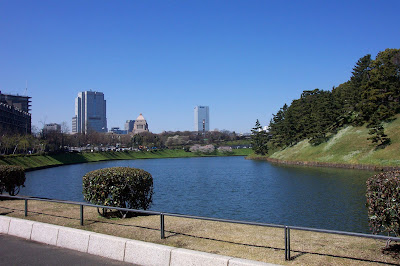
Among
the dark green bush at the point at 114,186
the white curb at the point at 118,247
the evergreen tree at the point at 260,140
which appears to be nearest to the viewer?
the white curb at the point at 118,247

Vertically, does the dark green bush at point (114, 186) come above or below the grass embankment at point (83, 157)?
above

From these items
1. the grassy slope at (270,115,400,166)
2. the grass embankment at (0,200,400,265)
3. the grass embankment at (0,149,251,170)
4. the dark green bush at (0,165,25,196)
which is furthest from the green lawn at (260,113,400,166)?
the grass embankment at (0,149,251,170)

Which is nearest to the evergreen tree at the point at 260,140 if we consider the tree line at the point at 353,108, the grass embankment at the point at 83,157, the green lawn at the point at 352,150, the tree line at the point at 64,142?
the tree line at the point at 353,108

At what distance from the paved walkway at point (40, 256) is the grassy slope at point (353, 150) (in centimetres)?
5093

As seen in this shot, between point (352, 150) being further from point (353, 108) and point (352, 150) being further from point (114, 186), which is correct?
point (114, 186)

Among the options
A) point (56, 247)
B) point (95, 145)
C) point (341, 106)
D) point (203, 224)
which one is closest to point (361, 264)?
point (203, 224)

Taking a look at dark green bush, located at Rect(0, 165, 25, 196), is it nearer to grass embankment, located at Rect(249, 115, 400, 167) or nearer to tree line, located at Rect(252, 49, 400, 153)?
grass embankment, located at Rect(249, 115, 400, 167)

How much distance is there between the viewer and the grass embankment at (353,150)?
174 feet

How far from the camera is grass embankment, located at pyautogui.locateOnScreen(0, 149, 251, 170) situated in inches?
2792

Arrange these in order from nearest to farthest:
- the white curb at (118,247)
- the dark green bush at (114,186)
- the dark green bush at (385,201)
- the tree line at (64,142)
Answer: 1. the white curb at (118,247)
2. the dark green bush at (385,201)
3. the dark green bush at (114,186)
4. the tree line at (64,142)

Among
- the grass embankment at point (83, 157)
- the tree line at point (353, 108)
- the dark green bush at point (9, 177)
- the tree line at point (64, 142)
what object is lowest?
the grass embankment at point (83, 157)

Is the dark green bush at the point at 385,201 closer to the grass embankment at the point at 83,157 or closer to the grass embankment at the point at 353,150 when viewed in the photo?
the grass embankment at the point at 353,150

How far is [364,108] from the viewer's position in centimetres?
6456

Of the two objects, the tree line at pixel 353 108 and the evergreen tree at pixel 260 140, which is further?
the evergreen tree at pixel 260 140
